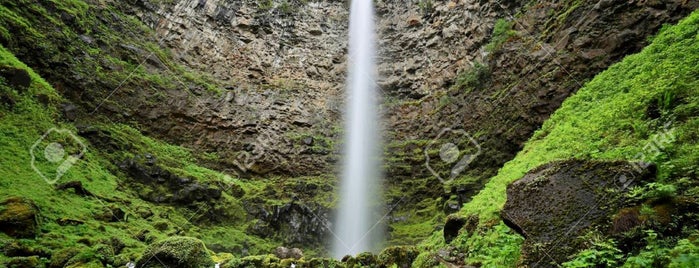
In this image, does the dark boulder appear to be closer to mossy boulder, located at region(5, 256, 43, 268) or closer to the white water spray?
mossy boulder, located at region(5, 256, 43, 268)

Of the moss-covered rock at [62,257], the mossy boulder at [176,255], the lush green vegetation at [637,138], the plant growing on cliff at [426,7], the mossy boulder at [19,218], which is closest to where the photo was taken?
the lush green vegetation at [637,138]

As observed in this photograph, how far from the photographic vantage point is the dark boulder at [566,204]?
4.98 m

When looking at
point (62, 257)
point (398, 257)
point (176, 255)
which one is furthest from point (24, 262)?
point (398, 257)

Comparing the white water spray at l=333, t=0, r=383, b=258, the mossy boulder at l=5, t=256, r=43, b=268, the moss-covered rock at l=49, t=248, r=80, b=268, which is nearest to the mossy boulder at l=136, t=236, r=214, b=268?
the moss-covered rock at l=49, t=248, r=80, b=268

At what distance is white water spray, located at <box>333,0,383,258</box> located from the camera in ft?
57.2

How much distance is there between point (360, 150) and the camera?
21984 mm

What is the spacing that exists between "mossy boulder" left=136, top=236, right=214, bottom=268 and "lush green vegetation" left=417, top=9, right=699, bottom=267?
16.7ft

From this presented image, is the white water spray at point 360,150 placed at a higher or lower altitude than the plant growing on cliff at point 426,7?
lower

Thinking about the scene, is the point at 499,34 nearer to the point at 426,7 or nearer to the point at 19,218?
the point at 426,7

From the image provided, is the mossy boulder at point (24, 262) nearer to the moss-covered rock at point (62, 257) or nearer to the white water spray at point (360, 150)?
the moss-covered rock at point (62, 257)

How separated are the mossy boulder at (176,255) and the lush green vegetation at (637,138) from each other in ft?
16.7

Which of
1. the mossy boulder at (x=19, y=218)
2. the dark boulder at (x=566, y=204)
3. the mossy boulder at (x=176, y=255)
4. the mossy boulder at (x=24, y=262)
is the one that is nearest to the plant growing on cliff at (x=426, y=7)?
the dark boulder at (x=566, y=204)

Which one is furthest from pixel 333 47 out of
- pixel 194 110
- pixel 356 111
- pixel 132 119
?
pixel 132 119

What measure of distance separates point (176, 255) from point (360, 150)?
46.4 feet
